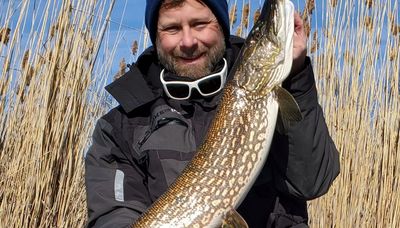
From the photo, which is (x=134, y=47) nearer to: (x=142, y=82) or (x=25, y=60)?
(x=25, y=60)

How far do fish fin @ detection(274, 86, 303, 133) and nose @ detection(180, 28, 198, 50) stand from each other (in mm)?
450

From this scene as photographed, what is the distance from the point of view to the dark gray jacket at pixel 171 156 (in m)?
2.33

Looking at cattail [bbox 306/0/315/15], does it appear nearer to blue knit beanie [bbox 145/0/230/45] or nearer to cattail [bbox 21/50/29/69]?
blue knit beanie [bbox 145/0/230/45]

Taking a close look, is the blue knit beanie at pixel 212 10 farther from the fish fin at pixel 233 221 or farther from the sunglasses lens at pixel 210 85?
the fish fin at pixel 233 221

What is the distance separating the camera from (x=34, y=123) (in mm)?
3342

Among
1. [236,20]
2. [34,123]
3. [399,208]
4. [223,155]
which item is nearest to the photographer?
[223,155]

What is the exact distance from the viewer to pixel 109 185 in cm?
249

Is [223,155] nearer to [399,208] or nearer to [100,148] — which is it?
[100,148]

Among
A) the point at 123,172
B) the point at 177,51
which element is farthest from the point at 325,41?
the point at 123,172

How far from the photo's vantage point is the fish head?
2211mm

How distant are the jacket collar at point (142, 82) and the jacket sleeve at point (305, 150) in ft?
1.37

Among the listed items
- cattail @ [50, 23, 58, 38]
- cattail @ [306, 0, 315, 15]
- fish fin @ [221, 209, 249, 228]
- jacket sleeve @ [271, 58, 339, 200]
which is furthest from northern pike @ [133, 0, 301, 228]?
cattail @ [306, 0, 315, 15]

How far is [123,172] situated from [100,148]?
13 centimetres

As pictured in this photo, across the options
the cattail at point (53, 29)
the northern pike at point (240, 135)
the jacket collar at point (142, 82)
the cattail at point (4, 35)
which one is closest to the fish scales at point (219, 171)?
the northern pike at point (240, 135)
